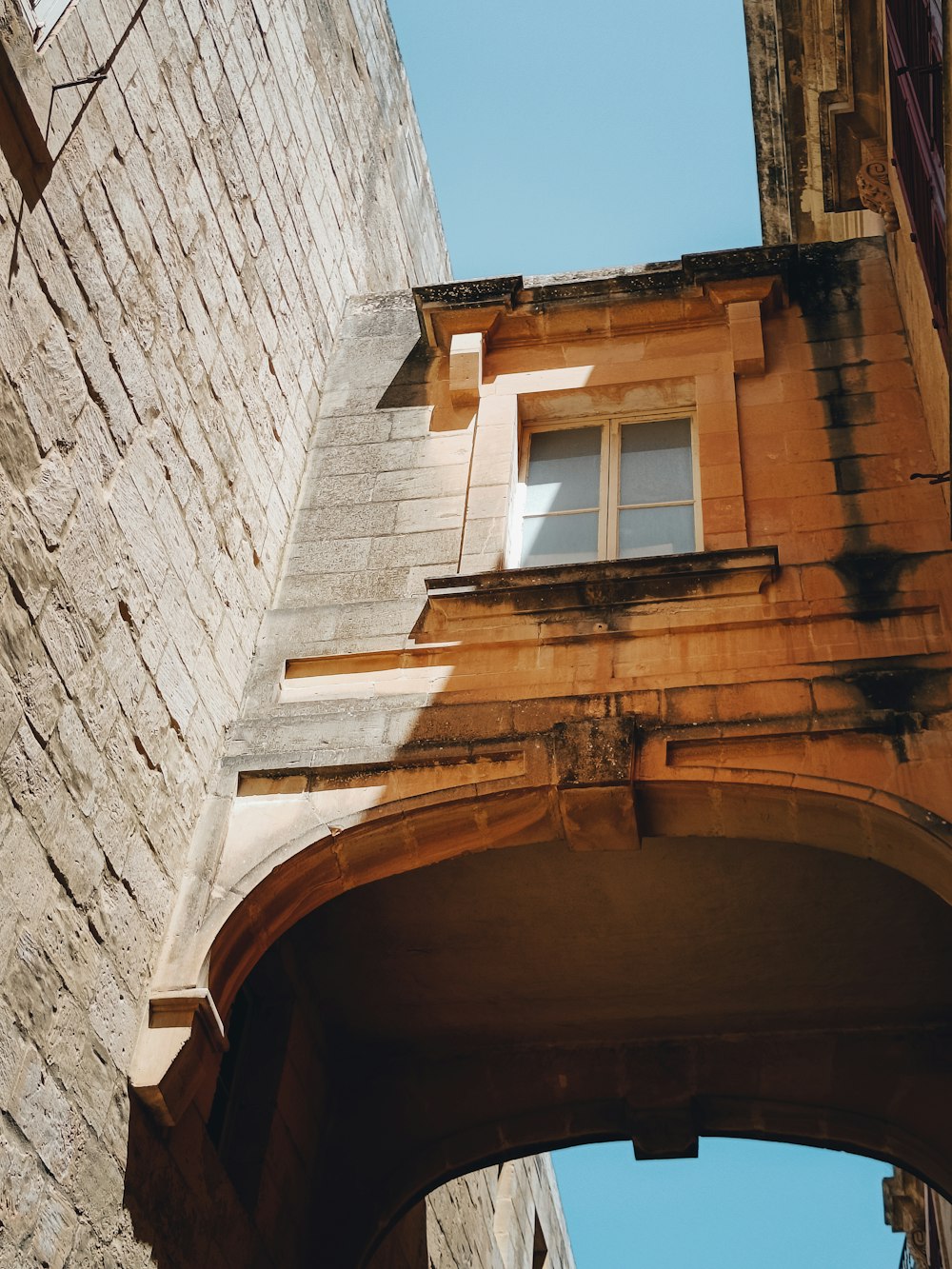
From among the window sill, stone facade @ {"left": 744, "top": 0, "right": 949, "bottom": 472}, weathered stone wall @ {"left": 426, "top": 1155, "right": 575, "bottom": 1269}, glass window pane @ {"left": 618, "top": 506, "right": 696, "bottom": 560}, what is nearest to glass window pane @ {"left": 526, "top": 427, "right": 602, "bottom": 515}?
glass window pane @ {"left": 618, "top": 506, "right": 696, "bottom": 560}

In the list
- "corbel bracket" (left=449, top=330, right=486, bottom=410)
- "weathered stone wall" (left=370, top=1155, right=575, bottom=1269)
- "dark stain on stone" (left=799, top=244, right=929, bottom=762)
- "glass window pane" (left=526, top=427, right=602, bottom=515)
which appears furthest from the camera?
"weathered stone wall" (left=370, top=1155, right=575, bottom=1269)

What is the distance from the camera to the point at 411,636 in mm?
5805

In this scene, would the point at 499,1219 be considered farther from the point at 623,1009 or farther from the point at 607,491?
the point at 607,491

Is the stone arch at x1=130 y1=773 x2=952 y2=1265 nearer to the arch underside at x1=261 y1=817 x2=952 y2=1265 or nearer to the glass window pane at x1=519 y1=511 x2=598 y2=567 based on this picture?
the arch underside at x1=261 y1=817 x2=952 y2=1265

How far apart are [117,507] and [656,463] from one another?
303 centimetres

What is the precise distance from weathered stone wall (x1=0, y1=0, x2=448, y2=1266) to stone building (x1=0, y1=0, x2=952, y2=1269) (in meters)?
0.02

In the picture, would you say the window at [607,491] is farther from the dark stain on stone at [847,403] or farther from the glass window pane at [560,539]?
the dark stain on stone at [847,403]

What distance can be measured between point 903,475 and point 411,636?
91.0 inches

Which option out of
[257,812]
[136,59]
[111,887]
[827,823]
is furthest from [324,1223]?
[136,59]

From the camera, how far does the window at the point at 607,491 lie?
20.9 feet

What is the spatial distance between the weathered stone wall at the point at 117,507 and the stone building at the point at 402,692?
21 millimetres

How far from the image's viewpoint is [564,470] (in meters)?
6.91

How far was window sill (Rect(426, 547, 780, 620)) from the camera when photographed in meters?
5.60

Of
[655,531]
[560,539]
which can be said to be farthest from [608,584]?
[560,539]
